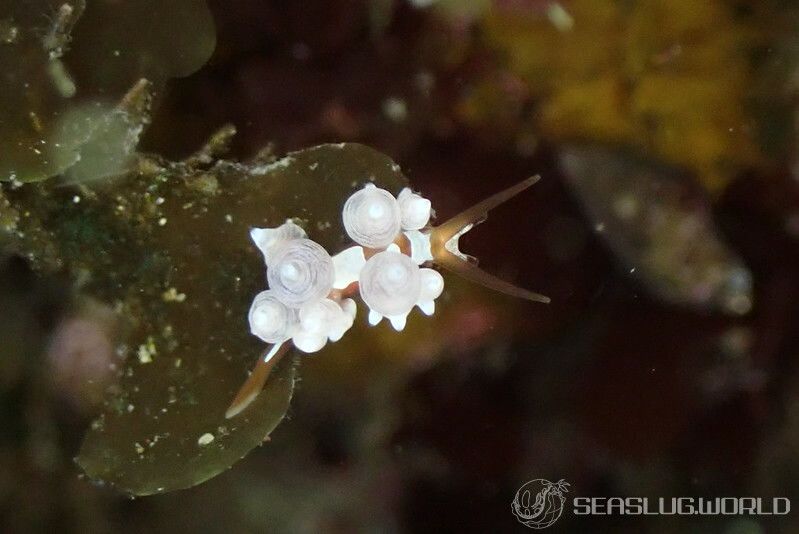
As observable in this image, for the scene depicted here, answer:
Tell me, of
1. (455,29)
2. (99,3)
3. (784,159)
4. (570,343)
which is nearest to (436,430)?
(570,343)

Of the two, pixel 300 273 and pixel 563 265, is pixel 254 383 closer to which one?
pixel 300 273

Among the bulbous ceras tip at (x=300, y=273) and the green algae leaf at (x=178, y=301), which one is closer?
the bulbous ceras tip at (x=300, y=273)

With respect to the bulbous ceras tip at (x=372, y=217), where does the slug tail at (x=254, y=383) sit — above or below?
below

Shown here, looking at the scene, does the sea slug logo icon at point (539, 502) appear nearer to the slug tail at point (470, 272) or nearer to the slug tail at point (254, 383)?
the slug tail at point (470, 272)

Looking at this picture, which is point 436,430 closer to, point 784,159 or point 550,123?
point 550,123

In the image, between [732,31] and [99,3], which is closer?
[99,3]

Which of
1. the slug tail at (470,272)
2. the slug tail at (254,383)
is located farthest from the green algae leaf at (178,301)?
the slug tail at (470,272)

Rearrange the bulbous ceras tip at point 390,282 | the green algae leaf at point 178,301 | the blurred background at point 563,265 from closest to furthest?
the bulbous ceras tip at point 390,282
the green algae leaf at point 178,301
the blurred background at point 563,265
